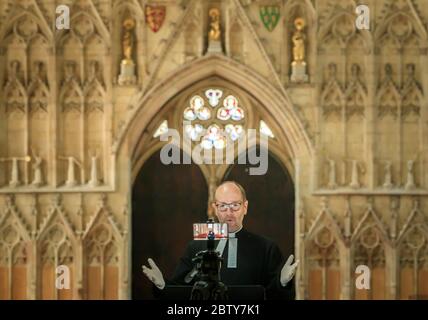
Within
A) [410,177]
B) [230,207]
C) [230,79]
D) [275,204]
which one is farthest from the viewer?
[275,204]

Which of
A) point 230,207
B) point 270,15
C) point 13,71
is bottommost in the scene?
point 230,207

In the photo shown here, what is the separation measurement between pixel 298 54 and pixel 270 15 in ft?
1.97

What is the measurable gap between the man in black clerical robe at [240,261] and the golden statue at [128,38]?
7423 millimetres

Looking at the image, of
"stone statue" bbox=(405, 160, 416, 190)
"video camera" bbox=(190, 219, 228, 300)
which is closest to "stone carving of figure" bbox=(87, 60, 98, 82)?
"stone statue" bbox=(405, 160, 416, 190)

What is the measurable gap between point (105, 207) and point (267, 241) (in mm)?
7255

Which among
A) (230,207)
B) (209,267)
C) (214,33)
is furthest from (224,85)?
(209,267)

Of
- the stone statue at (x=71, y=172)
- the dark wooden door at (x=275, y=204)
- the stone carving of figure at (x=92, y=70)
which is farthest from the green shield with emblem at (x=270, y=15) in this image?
the stone statue at (x=71, y=172)

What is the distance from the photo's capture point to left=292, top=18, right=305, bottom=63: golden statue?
13.9m

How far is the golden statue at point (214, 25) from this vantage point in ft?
45.4

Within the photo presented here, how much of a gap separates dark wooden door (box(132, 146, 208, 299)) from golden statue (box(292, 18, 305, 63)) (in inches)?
74.6

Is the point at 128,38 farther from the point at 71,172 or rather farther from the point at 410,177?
the point at 410,177

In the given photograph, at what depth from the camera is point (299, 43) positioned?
45.5 ft

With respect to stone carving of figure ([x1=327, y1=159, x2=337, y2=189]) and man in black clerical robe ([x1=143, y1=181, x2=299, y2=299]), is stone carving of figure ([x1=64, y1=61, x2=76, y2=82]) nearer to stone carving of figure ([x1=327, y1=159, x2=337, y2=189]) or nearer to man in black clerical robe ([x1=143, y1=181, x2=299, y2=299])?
stone carving of figure ([x1=327, y1=159, x2=337, y2=189])
